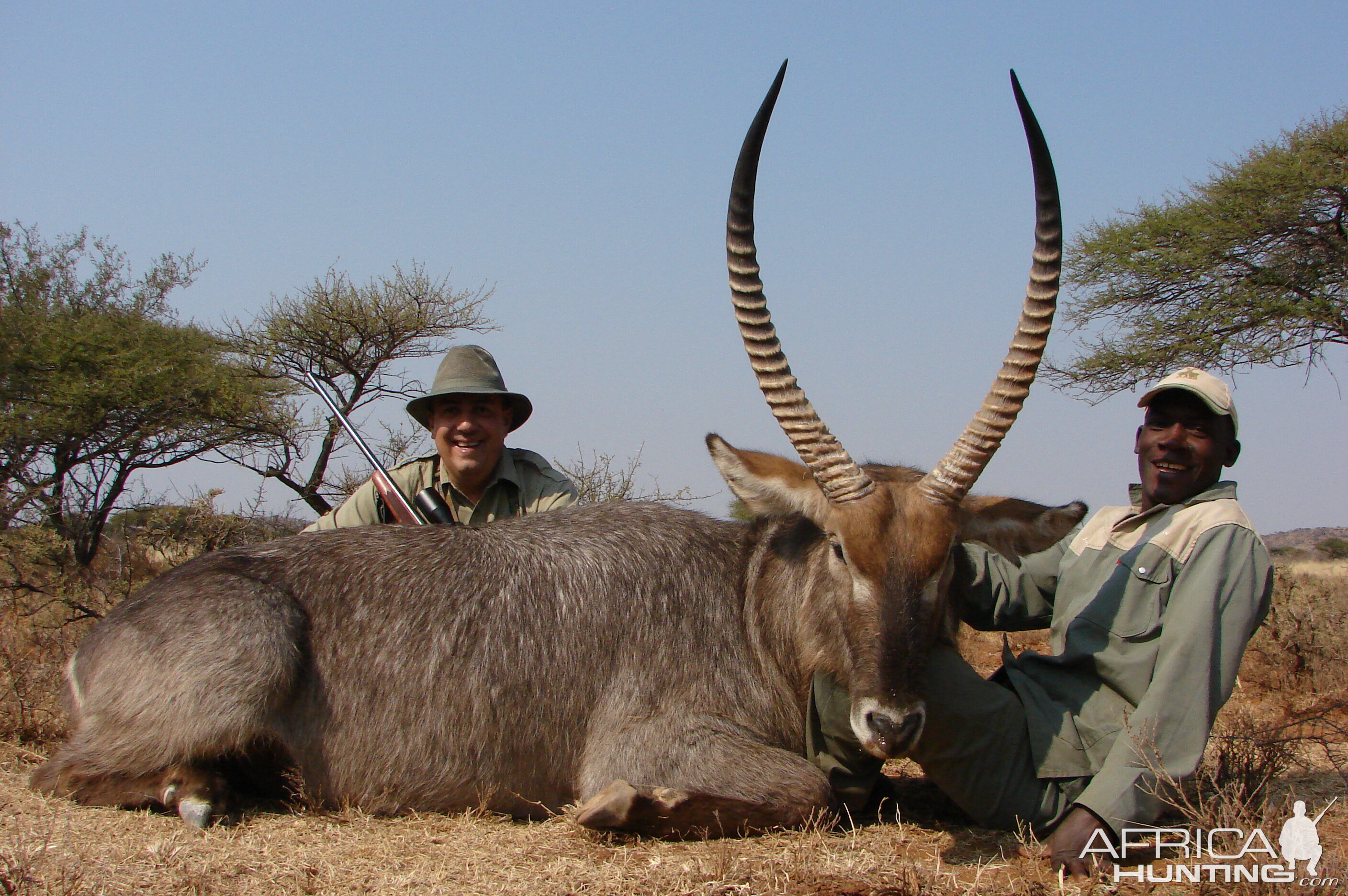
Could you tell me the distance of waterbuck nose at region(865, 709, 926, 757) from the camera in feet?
12.7

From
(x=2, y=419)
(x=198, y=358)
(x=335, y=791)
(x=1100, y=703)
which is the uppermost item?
Answer: (x=198, y=358)

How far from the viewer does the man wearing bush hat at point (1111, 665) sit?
A: 3986mm

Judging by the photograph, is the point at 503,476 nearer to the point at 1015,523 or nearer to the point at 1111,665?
the point at 1015,523

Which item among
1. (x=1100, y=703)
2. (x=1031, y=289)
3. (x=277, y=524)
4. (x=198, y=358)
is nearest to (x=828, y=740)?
(x=1100, y=703)

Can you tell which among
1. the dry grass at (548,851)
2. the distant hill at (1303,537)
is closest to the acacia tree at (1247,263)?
the dry grass at (548,851)

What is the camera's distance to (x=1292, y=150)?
17594 mm

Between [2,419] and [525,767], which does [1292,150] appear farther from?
[2,419]

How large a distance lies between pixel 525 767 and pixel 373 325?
586 inches

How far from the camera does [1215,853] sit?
3.89 m

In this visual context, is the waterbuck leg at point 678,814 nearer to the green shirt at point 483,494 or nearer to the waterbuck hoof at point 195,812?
the waterbuck hoof at point 195,812

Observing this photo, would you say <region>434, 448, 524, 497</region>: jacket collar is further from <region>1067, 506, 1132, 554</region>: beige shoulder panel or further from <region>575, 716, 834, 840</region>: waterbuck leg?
<region>1067, 506, 1132, 554</region>: beige shoulder panel

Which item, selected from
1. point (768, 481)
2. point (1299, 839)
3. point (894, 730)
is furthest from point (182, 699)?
point (1299, 839)

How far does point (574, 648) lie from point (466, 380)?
8.31 feet

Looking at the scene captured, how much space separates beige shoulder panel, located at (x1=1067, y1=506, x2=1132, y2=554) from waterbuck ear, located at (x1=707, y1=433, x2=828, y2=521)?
124cm
